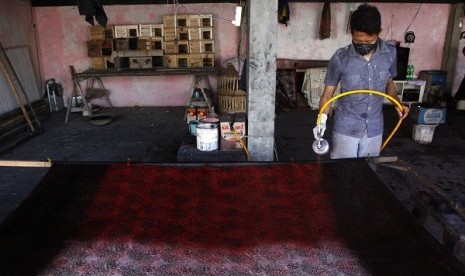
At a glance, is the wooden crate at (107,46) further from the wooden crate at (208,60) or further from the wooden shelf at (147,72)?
the wooden crate at (208,60)

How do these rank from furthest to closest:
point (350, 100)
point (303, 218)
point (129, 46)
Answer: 1. point (129, 46)
2. point (350, 100)
3. point (303, 218)

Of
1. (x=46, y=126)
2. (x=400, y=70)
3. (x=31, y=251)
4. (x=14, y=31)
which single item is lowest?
(x=46, y=126)

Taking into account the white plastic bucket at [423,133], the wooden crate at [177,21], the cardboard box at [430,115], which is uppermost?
the wooden crate at [177,21]

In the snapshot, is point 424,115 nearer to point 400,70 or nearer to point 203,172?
point 400,70

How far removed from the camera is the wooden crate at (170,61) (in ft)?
22.2

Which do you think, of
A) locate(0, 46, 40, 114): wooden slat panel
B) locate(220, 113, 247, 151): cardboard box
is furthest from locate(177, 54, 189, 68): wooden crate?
locate(220, 113, 247, 151): cardboard box

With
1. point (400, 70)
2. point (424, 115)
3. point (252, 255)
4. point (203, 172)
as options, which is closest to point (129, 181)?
point (203, 172)

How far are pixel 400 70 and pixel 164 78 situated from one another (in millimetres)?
4371

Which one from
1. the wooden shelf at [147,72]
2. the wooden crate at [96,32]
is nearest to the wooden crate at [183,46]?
the wooden shelf at [147,72]

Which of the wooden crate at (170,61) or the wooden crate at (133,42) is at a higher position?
the wooden crate at (133,42)

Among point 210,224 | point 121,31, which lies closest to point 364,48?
point 210,224

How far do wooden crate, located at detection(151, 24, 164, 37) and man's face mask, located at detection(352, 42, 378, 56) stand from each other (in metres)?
4.99

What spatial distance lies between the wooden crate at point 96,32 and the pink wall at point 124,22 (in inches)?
8.5

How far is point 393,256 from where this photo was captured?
5.52 feet
